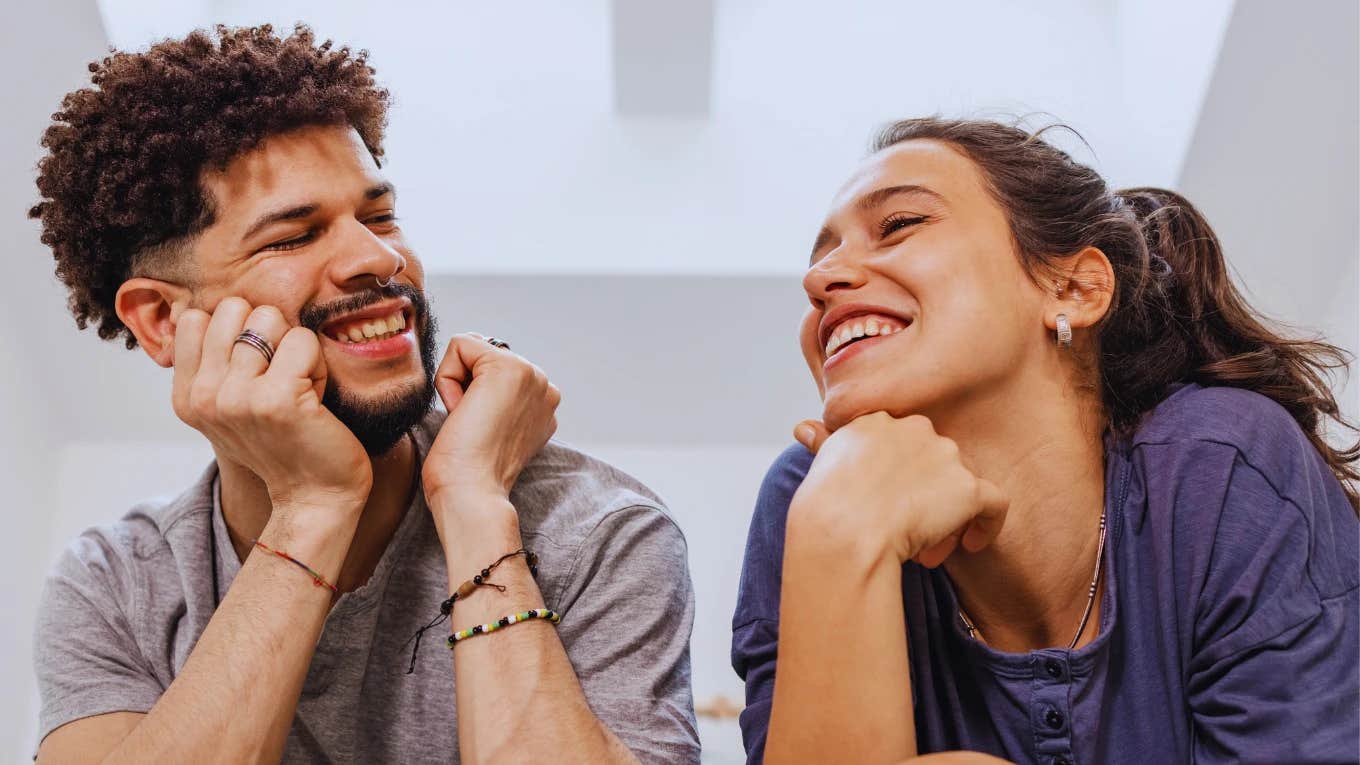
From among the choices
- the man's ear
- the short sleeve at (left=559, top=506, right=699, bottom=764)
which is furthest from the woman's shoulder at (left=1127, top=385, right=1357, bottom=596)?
the man's ear

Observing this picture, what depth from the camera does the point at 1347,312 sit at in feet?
8.38

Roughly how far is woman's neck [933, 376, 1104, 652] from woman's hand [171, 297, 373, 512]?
752 mm

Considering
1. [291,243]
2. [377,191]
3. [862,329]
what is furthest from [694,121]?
[862,329]

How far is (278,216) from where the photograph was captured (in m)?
1.61

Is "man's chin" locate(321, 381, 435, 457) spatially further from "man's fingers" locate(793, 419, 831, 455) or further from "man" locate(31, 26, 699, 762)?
"man's fingers" locate(793, 419, 831, 455)

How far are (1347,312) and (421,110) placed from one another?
2.26m

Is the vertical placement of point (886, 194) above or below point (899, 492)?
above

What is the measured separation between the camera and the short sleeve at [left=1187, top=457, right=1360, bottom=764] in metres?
1.14

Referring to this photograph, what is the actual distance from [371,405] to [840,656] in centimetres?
73

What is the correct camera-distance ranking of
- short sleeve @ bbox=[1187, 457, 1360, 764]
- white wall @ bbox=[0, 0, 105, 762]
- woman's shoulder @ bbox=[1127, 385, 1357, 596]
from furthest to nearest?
white wall @ bbox=[0, 0, 105, 762] → woman's shoulder @ bbox=[1127, 385, 1357, 596] → short sleeve @ bbox=[1187, 457, 1360, 764]

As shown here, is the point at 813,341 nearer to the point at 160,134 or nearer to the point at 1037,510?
the point at 1037,510

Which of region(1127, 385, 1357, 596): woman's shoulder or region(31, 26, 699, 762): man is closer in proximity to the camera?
region(1127, 385, 1357, 596): woman's shoulder

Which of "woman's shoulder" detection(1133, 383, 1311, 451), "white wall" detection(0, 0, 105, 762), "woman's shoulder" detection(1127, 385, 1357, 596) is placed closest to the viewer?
"woman's shoulder" detection(1127, 385, 1357, 596)

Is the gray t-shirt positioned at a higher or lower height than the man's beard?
lower
